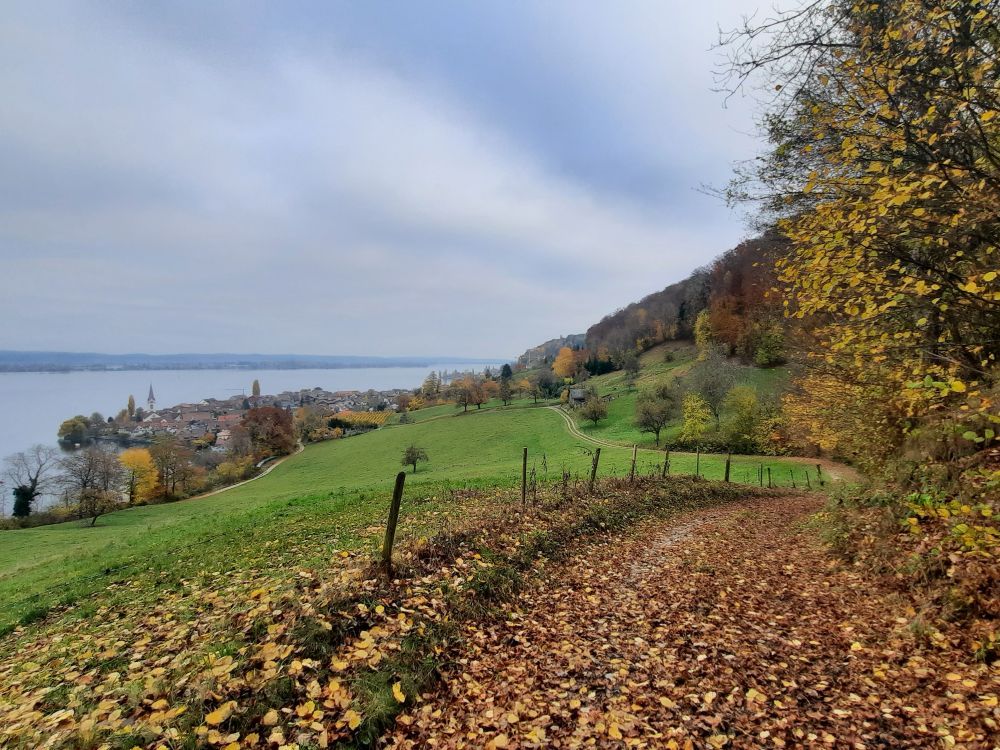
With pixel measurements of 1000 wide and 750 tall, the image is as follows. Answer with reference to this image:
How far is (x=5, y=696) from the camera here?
4.97 m

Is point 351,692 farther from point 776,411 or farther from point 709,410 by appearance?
point 709,410

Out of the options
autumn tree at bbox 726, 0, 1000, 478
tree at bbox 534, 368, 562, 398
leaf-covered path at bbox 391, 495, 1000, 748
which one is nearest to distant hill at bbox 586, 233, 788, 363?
tree at bbox 534, 368, 562, 398

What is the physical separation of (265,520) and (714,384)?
47.4m

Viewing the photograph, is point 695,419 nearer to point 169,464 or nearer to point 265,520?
point 265,520

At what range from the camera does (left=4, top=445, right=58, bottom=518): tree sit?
43.1 metres

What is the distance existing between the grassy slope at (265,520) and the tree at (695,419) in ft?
17.3

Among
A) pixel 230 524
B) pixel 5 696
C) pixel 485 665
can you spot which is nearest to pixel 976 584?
pixel 485 665

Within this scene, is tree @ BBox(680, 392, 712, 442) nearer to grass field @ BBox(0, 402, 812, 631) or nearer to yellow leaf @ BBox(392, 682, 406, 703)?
grass field @ BBox(0, 402, 812, 631)

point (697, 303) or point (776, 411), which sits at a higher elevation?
point (697, 303)

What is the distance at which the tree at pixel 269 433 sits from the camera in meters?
73.1

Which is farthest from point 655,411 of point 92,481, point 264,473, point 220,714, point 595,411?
point 92,481

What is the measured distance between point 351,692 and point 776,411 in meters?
43.3

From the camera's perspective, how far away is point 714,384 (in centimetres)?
5025

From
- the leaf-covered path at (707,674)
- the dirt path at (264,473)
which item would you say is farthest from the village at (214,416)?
the leaf-covered path at (707,674)
